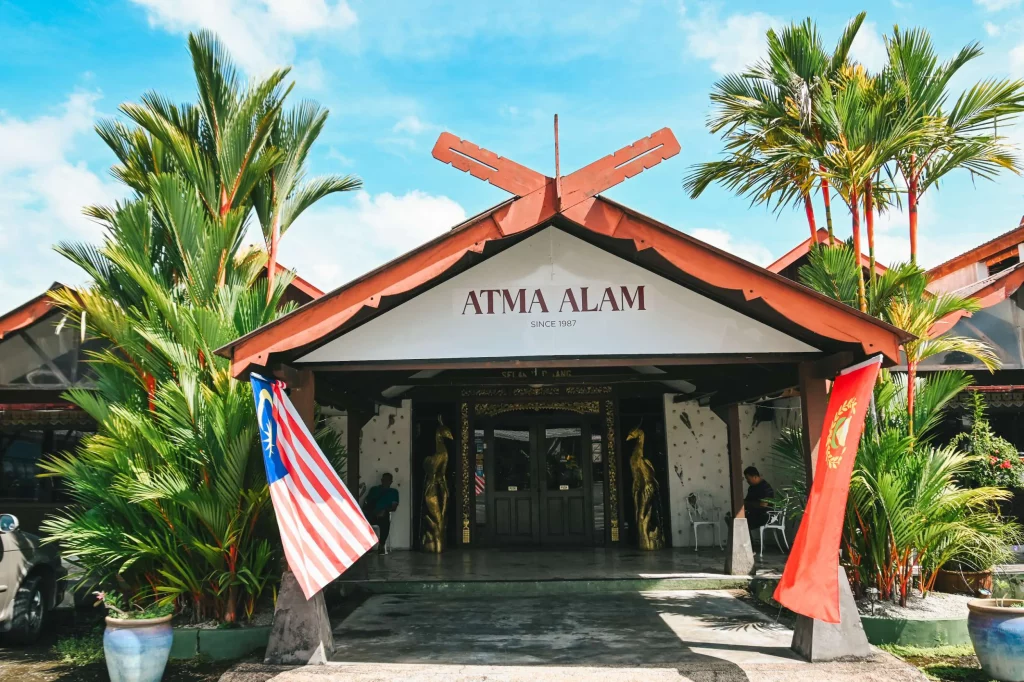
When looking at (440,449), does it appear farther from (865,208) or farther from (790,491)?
(865,208)

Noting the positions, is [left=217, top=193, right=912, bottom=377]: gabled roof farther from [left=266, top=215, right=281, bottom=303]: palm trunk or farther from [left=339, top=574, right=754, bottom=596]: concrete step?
[left=339, top=574, right=754, bottom=596]: concrete step

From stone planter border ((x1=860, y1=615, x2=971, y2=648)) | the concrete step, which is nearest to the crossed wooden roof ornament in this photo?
stone planter border ((x1=860, y1=615, x2=971, y2=648))

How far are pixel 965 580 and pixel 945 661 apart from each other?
1.34 metres

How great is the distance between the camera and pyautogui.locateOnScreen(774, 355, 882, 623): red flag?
5.56 m

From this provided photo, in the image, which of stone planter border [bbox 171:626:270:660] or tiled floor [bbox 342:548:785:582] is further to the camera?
tiled floor [bbox 342:548:785:582]

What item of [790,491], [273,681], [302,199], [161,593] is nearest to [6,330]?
[302,199]

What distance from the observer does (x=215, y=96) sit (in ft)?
27.0

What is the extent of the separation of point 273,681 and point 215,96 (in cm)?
594

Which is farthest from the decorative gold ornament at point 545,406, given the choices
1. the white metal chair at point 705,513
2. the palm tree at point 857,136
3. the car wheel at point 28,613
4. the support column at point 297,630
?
the support column at point 297,630

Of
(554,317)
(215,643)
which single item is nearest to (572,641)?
(554,317)

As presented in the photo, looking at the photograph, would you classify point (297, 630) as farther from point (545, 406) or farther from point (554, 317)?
point (545, 406)

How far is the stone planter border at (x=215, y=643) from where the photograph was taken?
6.71 metres

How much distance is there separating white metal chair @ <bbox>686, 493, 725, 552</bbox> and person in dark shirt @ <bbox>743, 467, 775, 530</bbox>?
119 centimetres

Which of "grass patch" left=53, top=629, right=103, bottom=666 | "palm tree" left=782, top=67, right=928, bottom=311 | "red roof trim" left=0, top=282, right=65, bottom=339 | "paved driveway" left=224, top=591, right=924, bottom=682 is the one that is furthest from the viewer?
"red roof trim" left=0, top=282, right=65, bottom=339
